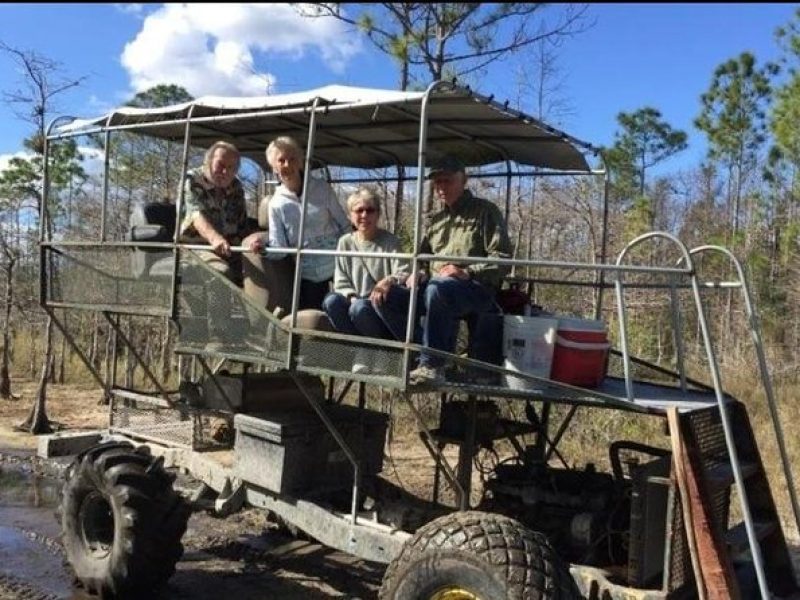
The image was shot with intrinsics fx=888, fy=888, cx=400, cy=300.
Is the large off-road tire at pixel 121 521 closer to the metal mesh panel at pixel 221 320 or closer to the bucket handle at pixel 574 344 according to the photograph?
the metal mesh panel at pixel 221 320

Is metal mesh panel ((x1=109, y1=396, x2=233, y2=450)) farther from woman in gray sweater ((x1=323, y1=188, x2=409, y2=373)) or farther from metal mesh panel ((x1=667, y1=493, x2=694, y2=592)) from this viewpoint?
metal mesh panel ((x1=667, y1=493, x2=694, y2=592))

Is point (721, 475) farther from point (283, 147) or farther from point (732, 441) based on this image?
point (283, 147)

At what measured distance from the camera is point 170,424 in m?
6.49

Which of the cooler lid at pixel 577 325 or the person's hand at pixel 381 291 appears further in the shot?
the person's hand at pixel 381 291

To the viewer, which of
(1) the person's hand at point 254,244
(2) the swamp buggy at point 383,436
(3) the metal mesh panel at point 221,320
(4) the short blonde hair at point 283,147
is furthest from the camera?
(4) the short blonde hair at point 283,147

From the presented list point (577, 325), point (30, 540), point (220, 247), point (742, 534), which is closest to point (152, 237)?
point (220, 247)

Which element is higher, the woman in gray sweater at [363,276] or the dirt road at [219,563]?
the woman in gray sweater at [363,276]

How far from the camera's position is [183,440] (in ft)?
20.8

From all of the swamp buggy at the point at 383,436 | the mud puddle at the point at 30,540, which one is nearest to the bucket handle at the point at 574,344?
the swamp buggy at the point at 383,436

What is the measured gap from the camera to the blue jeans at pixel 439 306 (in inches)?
183

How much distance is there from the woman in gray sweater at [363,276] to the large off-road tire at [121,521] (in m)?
1.65

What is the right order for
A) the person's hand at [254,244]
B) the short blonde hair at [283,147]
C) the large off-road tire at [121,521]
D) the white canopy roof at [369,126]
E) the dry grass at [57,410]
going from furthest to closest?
1. the dry grass at [57,410]
2. the short blonde hair at [283,147]
3. the large off-road tire at [121,521]
4. the person's hand at [254,244]
5. the white canopy roof at [369,126]

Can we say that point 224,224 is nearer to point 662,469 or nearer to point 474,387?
point 474,387

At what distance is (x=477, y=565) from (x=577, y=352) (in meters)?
1.28
